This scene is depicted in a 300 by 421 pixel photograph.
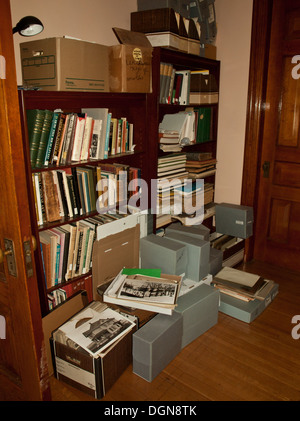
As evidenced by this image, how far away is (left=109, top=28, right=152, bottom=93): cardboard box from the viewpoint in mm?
1992

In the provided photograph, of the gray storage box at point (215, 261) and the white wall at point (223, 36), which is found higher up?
the white wall at point (223, 36)

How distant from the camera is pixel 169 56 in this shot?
241 cm

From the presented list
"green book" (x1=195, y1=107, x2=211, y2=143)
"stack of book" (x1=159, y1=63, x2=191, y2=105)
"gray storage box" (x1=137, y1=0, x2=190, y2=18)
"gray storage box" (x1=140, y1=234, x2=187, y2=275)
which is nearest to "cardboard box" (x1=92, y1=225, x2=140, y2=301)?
"gray storage box" (x1=140, y1=234, x2=187, y2=275)

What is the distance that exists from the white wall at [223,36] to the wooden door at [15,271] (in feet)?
2.95

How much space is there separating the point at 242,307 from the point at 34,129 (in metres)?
1.77

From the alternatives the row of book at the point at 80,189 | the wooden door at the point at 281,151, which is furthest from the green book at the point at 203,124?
the row of book at the point at 80,189

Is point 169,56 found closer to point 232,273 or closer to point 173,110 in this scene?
point 173,110

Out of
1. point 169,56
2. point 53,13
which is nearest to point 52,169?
A: point 53,13

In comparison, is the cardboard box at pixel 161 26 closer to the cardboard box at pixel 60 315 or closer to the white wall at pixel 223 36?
the white wall at pixel 223 36

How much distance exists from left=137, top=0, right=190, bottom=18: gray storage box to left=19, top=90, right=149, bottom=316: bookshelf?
0.67 metres

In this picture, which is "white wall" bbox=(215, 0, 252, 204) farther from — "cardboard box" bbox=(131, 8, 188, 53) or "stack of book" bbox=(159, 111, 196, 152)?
"cardboard box" bbox=(131, 8, 188, 53)

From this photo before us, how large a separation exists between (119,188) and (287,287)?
1676mm

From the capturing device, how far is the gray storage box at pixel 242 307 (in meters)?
2.29

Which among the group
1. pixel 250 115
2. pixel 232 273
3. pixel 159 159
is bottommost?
pixel 232 273
